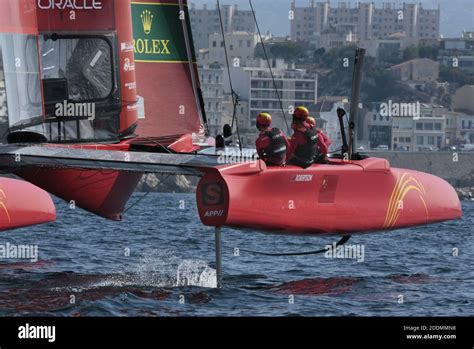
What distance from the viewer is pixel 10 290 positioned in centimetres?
1138

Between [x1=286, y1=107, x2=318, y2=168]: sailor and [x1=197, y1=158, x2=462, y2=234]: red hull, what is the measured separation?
13cm

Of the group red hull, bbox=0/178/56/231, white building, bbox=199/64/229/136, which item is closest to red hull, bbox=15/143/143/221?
red hull, bbox=0/178/56/231

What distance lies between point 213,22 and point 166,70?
5559 inches

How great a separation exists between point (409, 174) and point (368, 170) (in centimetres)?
65

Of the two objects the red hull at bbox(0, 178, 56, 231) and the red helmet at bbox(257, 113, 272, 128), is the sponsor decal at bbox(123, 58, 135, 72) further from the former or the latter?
the red helmet at bbox(257, 113, 272, 128)

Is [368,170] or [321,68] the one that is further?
[321,68]

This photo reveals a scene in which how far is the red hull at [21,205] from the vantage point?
11.7 m

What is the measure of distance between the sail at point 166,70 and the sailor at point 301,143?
2999 mm

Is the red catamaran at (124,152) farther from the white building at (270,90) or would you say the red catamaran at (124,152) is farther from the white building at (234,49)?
the white building at (234,49)

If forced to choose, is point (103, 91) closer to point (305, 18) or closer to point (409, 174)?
point (409, 174)

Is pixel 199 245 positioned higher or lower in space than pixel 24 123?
lower

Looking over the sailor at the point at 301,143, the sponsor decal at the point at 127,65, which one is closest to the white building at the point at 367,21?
the sponsor decal at the point at 127,65
